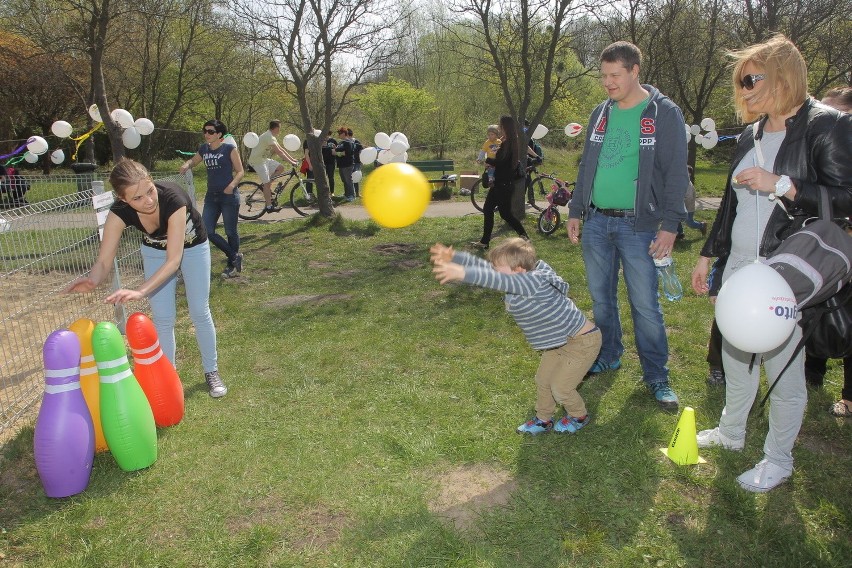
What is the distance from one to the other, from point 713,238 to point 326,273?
5.63 meters

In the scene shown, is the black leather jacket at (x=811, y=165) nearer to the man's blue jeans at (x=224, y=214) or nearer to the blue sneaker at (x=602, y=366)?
the blue sneaker at (x=602, y=366)

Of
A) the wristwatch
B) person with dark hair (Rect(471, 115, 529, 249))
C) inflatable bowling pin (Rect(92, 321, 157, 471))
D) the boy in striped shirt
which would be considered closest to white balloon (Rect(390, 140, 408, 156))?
person with dark hair (Rect(471, 115, 529, 249))

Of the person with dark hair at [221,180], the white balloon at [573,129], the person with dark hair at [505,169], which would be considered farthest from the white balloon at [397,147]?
the white balloon at [573,129]

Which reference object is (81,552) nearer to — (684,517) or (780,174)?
(684,517)

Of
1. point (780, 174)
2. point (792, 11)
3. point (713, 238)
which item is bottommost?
point (713, 238)

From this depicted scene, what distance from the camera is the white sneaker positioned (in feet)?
11.0

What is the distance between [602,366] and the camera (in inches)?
173

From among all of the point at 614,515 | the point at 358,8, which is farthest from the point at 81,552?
the point at 358,8

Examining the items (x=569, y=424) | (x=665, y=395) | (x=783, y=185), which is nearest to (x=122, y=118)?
(x=569, y=424)

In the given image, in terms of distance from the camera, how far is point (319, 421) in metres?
3.88

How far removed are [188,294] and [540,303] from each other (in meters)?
2.54

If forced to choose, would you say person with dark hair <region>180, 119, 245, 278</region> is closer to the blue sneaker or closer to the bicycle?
the bicycle

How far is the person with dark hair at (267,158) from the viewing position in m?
10.9

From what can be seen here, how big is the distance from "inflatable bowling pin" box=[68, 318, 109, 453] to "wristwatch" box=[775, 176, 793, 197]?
3.58m
